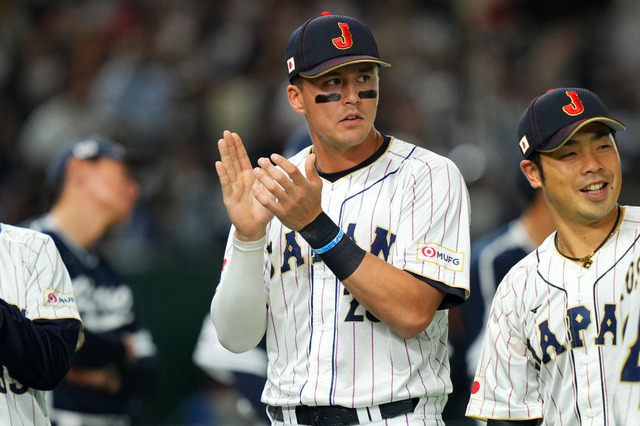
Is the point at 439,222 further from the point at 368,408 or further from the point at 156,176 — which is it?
the point at 156,176

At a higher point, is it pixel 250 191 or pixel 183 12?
pixel 183 12

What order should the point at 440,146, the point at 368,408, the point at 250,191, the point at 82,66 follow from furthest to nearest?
the point at 82,66, the point at 440,146, the point at 250,191, the point at 368,408

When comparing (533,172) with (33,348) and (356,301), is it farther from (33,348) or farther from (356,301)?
(33,348)

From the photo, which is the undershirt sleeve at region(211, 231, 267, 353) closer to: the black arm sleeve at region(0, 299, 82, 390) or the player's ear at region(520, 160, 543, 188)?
the black arm sleeve at region(0, 299, 82, 390)

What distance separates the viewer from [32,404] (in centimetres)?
317

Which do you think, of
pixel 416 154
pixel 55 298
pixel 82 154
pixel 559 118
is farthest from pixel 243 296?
pixel 82 154

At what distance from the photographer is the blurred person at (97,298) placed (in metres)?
5.29

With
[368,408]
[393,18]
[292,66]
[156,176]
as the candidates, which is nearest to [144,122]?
[156,176]

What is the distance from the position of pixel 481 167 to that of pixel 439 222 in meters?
4.40

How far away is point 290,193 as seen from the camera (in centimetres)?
293

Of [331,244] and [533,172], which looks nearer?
[331,244]

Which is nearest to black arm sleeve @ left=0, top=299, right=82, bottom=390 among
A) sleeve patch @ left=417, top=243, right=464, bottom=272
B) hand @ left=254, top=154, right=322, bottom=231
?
hand @ left=254, top=154, right=322, bottom=231

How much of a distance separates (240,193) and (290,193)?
374mm

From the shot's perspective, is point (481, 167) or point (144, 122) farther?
point (144, 122)
